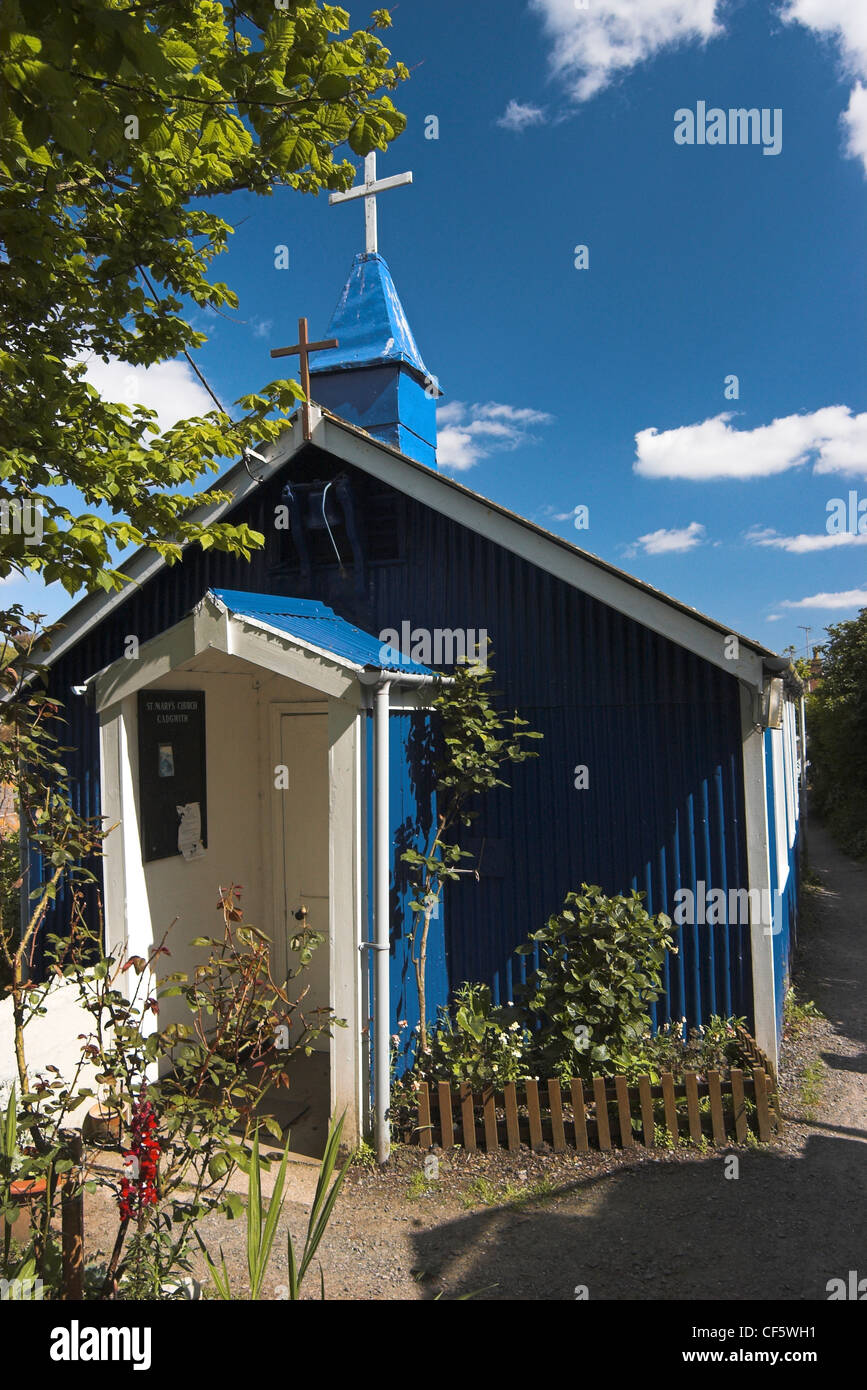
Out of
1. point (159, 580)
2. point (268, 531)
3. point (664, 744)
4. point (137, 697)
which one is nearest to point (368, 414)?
point (268, 531)

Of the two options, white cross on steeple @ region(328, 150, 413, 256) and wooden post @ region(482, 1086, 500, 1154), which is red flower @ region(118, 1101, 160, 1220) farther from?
white cross on steeple @ region(328, 150, 413, 256)

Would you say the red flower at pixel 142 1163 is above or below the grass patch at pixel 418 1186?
above

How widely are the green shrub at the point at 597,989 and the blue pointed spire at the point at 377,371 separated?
15.9ft

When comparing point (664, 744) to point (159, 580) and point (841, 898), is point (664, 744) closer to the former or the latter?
point (159, 580)

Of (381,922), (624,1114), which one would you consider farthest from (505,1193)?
(381,922)

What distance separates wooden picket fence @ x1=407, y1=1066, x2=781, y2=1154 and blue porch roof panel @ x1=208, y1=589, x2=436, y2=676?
9.30 ft

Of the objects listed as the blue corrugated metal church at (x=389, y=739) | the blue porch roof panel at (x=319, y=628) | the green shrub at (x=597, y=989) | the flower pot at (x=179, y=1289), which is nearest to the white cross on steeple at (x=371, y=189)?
the blue corrugated metal church at (x=389, y=739)

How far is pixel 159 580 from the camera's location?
756 cm

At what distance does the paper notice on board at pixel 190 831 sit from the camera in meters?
6.32

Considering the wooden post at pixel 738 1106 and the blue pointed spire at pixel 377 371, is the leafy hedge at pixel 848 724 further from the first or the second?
the wooden post at pixel 738 1106

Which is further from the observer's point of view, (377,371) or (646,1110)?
(377,371)

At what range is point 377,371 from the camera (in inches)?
316

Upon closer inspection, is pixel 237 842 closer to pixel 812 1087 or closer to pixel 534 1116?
pixel 534 1116

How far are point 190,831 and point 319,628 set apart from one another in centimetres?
190
